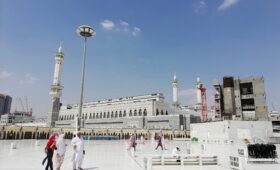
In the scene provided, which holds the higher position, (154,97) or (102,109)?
(154,97)

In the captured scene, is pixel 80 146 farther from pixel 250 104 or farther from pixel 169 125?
pixel 169 125

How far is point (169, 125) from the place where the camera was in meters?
69.9

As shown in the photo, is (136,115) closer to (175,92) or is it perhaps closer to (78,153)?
(175,92)

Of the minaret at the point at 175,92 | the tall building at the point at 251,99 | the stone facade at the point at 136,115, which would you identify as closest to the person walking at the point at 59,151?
the tall building at the point at 251,99

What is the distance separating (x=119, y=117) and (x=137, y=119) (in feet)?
33.5

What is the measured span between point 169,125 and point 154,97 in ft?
84.4

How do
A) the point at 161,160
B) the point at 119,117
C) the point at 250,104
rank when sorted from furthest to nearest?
the point at 119,117
the point at 250,104
the point at 161,160

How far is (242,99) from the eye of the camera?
1949 inches

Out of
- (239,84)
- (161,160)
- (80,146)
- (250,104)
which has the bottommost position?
(161,160)

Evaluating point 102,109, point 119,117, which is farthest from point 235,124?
point 102,109

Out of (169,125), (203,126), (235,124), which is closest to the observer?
(235,124)

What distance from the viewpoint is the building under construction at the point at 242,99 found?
46156 mm

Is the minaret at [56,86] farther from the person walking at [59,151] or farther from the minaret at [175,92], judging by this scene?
the person walking at [59,151]

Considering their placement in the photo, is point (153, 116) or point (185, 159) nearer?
point (185, 159)
